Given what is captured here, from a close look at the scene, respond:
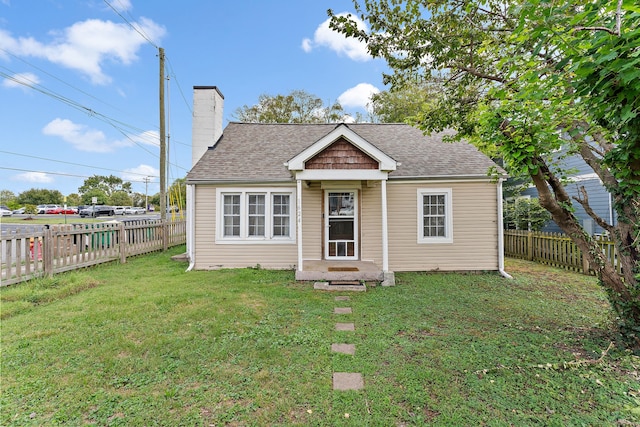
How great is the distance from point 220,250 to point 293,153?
3.96 metres

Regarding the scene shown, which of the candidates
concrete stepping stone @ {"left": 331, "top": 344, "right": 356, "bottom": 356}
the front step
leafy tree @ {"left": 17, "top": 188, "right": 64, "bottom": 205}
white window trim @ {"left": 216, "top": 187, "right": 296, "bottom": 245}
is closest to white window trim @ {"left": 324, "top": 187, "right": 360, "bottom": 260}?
white window trim @ {"left": 216, "top": 187, "right": 296, "bottom": 245}

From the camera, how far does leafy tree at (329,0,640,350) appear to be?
8.42 feet

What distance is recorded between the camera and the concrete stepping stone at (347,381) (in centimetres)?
285

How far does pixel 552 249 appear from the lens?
8.88 m

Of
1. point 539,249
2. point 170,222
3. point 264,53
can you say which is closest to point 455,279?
point 539,249

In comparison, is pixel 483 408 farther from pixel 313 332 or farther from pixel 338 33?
pixel 338 33

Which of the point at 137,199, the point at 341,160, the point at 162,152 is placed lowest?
the point at 341,160

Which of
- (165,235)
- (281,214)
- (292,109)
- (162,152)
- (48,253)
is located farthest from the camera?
(292,109)

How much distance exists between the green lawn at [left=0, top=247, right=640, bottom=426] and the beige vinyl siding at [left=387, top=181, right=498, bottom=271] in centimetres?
223

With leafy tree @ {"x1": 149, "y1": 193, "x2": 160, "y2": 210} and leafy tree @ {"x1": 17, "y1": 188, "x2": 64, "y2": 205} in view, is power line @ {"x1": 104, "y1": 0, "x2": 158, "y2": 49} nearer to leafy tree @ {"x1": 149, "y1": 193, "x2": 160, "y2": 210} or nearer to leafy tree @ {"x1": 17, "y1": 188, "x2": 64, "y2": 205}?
leafy tree @ {"x1": 17, "y1": 188, "x2": 64, "y2": 205}

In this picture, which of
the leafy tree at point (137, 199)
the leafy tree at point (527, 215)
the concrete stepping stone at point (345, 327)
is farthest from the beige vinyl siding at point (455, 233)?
the leafy tree at point (137, 199)

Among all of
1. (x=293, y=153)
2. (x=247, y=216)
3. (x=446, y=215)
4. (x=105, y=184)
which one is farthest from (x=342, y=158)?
(x=105, y=184)

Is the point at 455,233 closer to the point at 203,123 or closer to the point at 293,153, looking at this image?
the point at 293,153

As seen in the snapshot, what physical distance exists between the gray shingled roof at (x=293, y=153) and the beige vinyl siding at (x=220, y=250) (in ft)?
2.36
